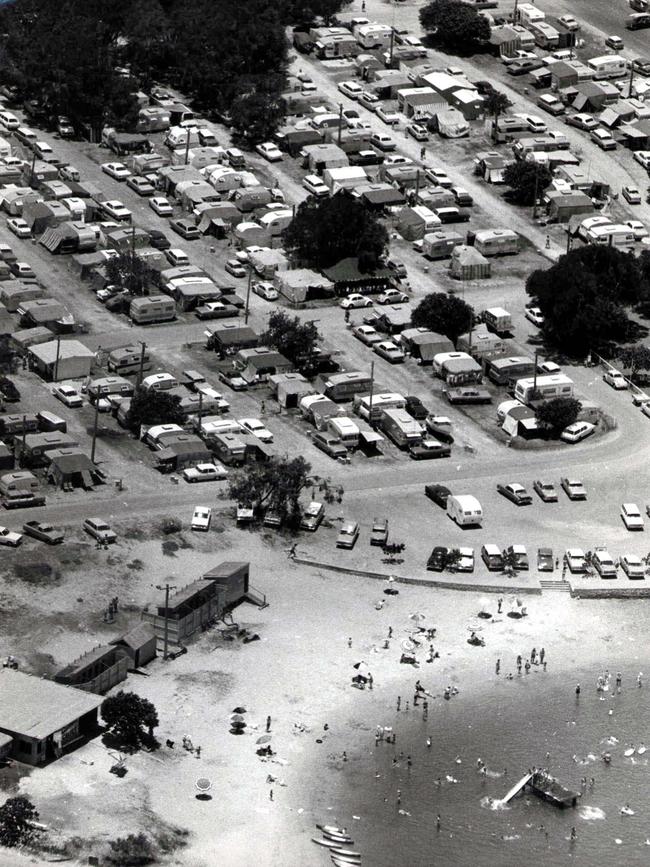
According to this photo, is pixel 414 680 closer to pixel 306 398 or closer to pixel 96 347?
pixel 306 398

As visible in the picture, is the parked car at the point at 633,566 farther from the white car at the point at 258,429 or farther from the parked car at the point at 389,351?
the parked car at the point at 389,351

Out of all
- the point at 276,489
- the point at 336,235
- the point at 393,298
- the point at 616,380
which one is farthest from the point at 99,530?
the point at 336,235

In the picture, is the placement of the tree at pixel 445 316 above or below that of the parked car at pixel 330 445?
above

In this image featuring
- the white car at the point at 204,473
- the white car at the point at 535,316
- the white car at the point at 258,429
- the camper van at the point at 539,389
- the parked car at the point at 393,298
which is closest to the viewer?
the white car at the point at 204,473

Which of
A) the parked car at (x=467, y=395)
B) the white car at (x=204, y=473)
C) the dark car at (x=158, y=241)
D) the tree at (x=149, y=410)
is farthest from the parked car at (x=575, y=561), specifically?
the dark car at (x=158, y=241)

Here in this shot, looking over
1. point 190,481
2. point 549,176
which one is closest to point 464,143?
point 549,176

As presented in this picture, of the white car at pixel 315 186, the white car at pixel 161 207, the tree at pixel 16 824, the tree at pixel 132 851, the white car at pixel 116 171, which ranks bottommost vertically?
the white car at pixel 116 171
